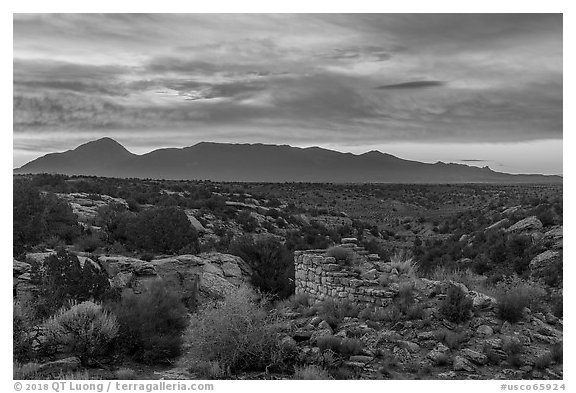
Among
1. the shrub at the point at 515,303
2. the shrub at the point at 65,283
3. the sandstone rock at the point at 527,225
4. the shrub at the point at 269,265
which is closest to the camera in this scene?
the shrub at the point at 515,303

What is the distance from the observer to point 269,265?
1716cm

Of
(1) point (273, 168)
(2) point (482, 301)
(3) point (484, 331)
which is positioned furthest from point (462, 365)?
(1) point (273, 168)

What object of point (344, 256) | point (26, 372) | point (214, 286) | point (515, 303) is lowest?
point (26, 372)

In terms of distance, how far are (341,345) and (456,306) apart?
248cm

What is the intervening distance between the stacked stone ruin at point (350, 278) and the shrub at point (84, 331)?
473 cm

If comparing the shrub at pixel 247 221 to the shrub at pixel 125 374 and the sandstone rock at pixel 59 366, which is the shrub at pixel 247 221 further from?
the shrub at pixel 125 374

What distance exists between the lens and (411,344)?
33.0 ft

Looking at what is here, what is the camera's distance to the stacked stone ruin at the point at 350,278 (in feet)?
38.5

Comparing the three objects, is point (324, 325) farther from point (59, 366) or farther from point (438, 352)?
point (59, 366)

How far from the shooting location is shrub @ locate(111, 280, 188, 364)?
10.4 metres

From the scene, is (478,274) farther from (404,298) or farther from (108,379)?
(108,379)

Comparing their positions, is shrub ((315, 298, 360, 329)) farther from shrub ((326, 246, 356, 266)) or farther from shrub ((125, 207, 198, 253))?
shrub ((125, 207, 198, 253))

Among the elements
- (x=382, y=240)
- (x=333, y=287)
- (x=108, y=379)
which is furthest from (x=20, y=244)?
(x=382, y=240)

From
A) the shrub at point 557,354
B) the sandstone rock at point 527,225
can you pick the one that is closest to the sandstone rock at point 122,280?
the shrub at point 557,354
